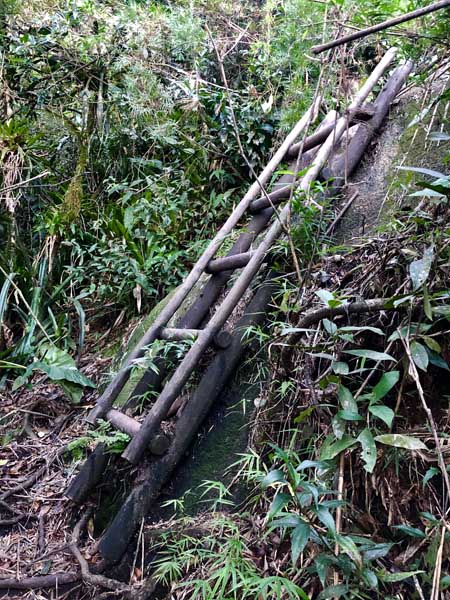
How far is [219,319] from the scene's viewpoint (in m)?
2.38

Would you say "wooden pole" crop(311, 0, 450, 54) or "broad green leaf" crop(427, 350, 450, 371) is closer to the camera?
"wooden pole" crop(311, 0, 450, 54)

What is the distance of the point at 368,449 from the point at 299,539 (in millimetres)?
338

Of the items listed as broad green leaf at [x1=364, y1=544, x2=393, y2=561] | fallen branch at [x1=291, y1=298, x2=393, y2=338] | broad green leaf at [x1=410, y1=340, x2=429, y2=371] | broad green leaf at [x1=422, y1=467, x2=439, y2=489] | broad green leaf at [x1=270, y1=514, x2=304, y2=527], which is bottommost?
broad green leaf at [x1=364, y1=544, x2=393, y2=561]

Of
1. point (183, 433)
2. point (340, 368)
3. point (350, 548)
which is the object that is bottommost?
point (183, 433)

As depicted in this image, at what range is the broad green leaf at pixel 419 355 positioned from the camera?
5.19ft

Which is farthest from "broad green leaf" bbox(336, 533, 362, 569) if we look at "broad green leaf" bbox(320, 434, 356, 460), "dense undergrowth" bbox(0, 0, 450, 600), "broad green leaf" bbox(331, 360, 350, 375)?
"broad green leaf" bbox(331, 360, 350, 375)

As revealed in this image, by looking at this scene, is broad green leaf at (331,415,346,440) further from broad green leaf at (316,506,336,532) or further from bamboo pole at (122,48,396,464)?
bamboo pole at (122,48,396,464)

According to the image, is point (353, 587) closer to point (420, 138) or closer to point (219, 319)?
point (219, 319)

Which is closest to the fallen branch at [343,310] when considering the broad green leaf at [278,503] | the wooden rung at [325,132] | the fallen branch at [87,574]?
the broad green leaf at [278,503]

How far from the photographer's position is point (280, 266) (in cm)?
256

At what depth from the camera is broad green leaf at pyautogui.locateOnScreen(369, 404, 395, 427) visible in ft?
5.02

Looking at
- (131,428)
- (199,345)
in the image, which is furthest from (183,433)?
(199,345)

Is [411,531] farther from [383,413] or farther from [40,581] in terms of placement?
[40,581]

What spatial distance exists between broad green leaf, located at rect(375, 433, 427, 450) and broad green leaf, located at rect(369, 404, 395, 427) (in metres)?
0.04
